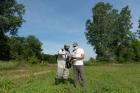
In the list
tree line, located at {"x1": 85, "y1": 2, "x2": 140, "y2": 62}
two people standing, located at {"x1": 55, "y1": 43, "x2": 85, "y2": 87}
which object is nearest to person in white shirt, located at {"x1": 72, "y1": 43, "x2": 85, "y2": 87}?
two people standing, located at {"x1": 55, "y1": 43, "x2": 85, "y2": 87}

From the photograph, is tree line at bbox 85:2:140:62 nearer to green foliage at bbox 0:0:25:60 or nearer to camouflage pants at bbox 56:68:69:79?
green foliage at bbox 0:0:25:60

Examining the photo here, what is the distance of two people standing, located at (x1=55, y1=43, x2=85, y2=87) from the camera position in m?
18.5

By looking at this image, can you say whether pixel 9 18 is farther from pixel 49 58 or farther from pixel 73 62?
pixel 49 58

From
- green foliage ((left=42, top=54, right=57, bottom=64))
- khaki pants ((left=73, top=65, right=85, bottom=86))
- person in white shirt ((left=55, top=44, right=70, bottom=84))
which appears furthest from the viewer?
green foliage ((left=42, top=54, right=57, bottom=64))

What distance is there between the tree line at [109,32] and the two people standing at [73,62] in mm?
64835

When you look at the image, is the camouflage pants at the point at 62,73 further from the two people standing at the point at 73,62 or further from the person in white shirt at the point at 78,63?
the person in white shirt at the point at 78,63

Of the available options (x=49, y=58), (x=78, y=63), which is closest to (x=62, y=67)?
(x=78, y=63)

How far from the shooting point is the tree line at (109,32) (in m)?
87.0

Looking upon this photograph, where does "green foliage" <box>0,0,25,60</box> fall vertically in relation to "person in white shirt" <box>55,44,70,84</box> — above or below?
above

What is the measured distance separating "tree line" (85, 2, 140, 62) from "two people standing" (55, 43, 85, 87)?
2553 inches

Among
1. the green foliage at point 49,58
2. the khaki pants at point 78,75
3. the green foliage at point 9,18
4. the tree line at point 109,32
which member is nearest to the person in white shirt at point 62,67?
the khaki pants at point 78,75

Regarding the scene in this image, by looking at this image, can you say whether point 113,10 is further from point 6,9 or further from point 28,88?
point 28,88

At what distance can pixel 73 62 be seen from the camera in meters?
18.7

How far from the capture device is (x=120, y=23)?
9088 cm
